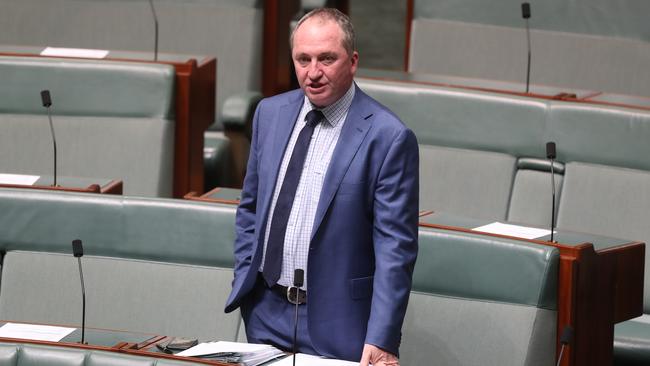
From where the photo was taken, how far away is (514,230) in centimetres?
89

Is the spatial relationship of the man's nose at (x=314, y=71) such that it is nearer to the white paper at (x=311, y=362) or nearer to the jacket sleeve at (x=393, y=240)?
the jacket sleeve at (x=393, y=240)

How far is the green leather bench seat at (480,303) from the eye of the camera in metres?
0.82

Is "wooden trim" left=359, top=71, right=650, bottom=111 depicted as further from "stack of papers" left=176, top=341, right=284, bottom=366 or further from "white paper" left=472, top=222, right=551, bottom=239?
"stack of papers" left=176, top=341, right=284, bottom=366

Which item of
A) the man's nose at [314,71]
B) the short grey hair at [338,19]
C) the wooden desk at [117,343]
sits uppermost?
the short grey hair at [338,19]

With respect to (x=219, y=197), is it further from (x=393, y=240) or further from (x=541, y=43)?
(x=541, y=43)

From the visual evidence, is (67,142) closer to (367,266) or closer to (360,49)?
(367,266)

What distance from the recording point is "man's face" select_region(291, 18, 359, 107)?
0.68 metres

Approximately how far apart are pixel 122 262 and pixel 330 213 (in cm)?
28

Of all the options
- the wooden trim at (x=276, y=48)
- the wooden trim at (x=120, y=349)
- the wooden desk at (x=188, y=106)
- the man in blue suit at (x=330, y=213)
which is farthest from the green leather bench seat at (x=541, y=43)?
the wooden trim at (x=120, y=349)

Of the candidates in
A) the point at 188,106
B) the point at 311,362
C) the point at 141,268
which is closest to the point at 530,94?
the point at 188,106

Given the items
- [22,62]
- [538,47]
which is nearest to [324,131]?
[22,62]

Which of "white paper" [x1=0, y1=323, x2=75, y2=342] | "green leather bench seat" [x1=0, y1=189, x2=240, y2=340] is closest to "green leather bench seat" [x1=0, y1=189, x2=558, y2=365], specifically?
"green leather bench seat" [x1=0, y1=189, x2=240, y2=340]

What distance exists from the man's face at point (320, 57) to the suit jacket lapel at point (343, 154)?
24 millimetres

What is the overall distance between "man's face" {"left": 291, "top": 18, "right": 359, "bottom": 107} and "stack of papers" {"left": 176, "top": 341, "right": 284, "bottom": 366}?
152mm
